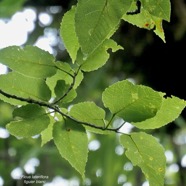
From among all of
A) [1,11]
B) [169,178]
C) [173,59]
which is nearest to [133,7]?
[1,11]

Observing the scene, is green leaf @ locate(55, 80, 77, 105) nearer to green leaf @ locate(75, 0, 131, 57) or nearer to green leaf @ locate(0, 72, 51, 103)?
green leaf @ locate(0, 72, 51, 103)

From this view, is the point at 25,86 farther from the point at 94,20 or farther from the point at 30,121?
the point at 94,20

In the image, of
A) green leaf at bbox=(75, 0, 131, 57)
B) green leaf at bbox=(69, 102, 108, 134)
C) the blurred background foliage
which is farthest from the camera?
the blurred background foliage

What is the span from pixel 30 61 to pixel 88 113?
0.32ft

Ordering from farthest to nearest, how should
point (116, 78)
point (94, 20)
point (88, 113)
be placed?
1. point (116, 78)
2. point (88, 113)
3. point (94, 20)

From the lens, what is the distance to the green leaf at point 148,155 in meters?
0.61

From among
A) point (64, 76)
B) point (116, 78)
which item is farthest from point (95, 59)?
point (116, 78)

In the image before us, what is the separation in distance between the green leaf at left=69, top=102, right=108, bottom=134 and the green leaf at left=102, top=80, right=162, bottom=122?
4 cm

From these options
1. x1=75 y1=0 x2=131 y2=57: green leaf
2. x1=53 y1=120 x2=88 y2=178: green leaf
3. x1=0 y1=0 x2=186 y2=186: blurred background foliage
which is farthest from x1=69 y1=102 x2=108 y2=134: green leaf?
x1=0 y1=0 x2=186 y2=186: blurred background foliage

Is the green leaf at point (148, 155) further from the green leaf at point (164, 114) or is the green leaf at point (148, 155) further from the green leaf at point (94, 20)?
the green leaf at point (94, 20)

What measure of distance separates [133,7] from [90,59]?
84mm

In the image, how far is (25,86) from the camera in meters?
0.62

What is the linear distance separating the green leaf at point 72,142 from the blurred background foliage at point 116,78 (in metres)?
1.28

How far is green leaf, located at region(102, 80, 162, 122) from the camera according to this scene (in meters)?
0.56
